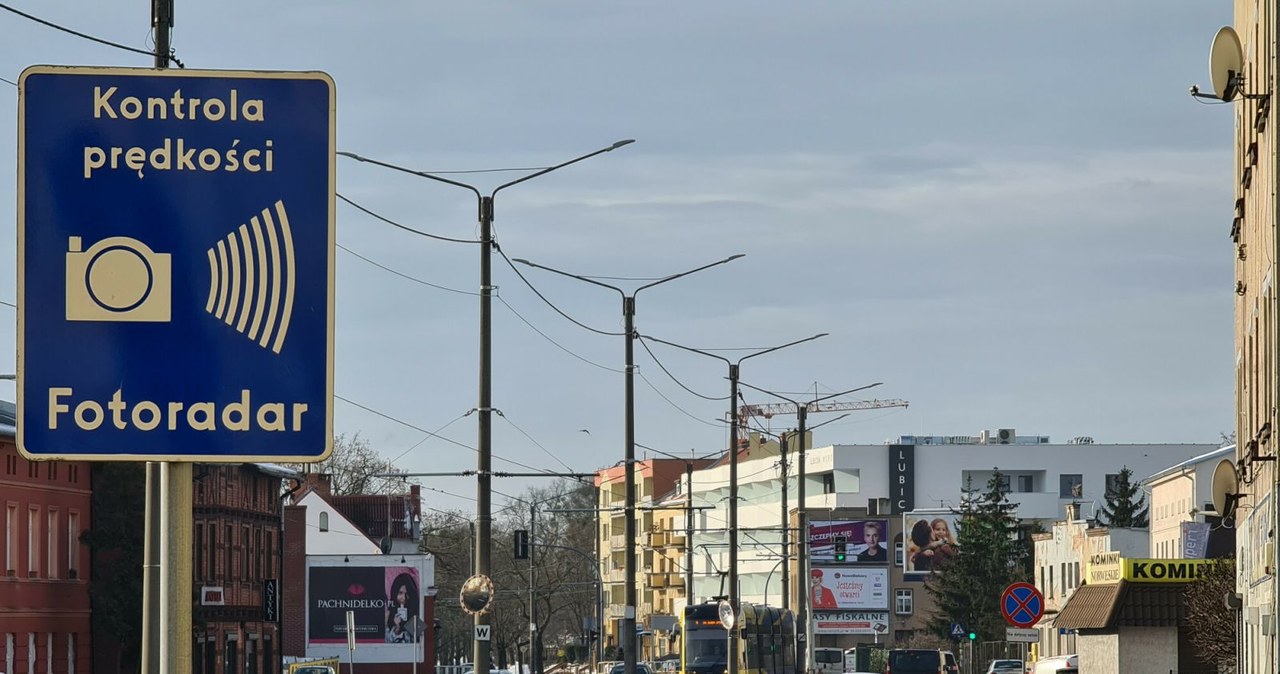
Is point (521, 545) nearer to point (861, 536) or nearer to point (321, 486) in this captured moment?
point (321, 486)

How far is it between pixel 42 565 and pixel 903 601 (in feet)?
308

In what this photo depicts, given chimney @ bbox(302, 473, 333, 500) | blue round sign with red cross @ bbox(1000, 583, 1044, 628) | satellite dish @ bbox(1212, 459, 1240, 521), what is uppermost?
satellite dish @ bbox(1212, 459, 1240, 521)

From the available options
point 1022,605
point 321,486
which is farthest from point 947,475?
point 1022,605

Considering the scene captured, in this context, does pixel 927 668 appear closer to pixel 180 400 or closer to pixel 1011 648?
pixel 1011 648

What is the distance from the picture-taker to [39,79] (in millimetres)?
5738

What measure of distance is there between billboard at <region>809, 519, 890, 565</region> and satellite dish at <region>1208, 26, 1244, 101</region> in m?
114

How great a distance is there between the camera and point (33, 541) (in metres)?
48.9

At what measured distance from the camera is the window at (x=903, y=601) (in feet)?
450

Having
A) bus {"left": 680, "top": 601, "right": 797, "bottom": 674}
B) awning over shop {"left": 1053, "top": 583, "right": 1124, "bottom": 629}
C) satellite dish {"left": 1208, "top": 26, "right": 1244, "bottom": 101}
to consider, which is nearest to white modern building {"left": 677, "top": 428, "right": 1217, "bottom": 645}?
bus {"left": 680, "top": 601, "right": 797, "bottom": 674}

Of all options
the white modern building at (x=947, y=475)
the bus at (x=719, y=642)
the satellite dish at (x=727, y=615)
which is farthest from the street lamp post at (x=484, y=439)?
the white modern building at (x=947, y=475)

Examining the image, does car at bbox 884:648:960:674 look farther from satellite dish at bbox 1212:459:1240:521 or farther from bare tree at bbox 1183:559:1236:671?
satellite dish at bbox 1212:459:1240:521

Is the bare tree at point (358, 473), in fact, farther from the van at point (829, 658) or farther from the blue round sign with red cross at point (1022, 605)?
the blue round sign with red cross at point (1022, 605)

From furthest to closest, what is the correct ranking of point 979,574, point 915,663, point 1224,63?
point 979,574
point 915,663
point 1224,63

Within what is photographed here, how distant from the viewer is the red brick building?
4709cm
